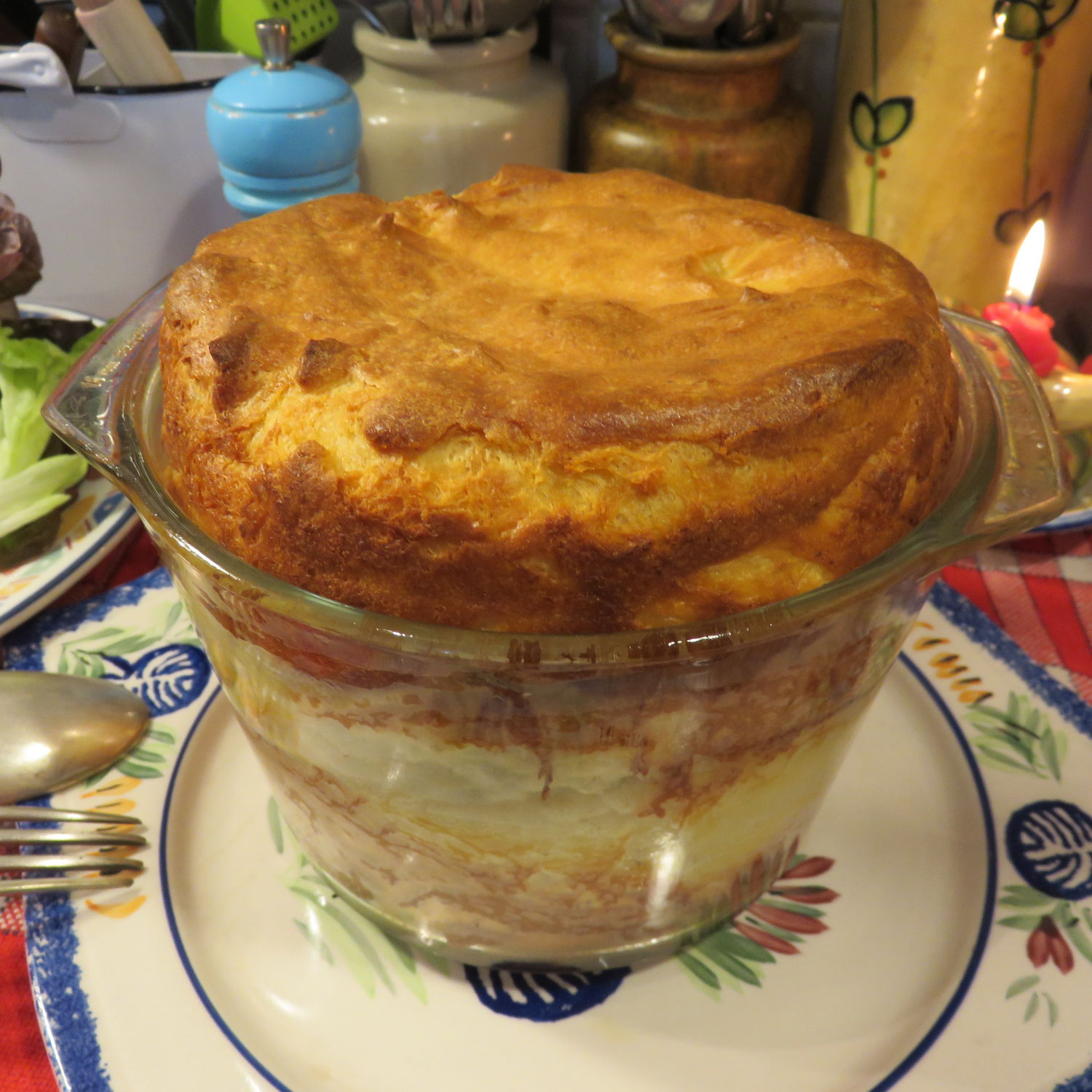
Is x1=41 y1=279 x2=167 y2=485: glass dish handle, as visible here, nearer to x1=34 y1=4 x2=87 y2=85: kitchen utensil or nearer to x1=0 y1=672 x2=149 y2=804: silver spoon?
x1=0 y1=672 x2=149 y2=804: silver spoon

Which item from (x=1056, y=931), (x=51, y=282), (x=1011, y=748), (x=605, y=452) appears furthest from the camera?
(x=51, y=282)

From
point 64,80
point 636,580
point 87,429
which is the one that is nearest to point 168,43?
point 64,80

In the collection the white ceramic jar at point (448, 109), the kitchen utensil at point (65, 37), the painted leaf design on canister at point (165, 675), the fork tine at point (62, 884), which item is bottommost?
the painted leaf design on canister at point (165, 675)

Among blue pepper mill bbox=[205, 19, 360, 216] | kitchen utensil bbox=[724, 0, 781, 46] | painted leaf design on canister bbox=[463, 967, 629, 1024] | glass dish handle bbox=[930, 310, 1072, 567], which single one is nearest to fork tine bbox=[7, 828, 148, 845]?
painted leaf design on canister bbox=[463, 967, 629, 1024]

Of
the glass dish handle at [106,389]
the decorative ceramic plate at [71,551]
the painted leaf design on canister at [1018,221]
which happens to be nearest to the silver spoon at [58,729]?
the decorative ceramic plate at [71,551]

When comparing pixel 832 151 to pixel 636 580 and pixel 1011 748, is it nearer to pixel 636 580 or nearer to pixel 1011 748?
pixel 1011 748

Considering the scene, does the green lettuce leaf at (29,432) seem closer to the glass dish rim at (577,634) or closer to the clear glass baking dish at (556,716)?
the clear glass baking dish at (556,716)
